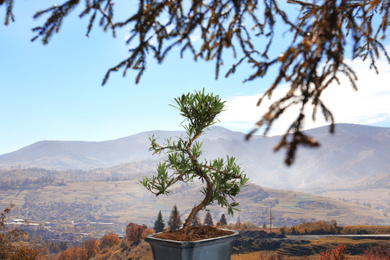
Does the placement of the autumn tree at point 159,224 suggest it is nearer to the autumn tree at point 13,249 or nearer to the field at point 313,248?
the field at point 313,248

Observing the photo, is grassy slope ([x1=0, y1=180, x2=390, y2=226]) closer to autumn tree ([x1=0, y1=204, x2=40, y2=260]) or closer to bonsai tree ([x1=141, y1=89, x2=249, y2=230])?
autumn tree ([x1=0, y1=204, x2=40, y2=260])

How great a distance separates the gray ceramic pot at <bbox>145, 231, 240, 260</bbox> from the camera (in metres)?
2.66

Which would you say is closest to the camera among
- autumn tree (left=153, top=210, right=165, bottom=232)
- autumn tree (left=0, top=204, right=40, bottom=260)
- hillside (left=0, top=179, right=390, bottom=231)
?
autumn tree (left=0, top=204, right=40, bottom=260)

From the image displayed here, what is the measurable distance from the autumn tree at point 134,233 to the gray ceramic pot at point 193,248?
1248 centimetres

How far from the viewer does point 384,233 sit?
952 cm

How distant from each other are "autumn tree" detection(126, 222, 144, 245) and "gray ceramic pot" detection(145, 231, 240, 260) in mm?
12477

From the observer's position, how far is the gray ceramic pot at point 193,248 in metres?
2.66

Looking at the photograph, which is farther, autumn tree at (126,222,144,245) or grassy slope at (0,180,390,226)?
grassy slope at (0,180,390,226)

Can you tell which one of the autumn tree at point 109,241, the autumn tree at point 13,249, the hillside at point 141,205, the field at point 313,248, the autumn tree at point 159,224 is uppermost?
the autumn tree at point 13,249

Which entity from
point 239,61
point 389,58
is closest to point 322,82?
point 239,61

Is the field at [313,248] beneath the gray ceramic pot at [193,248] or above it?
beneath

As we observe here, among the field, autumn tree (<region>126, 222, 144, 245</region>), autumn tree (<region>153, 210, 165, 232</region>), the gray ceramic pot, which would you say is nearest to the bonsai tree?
the gray ceramic pot

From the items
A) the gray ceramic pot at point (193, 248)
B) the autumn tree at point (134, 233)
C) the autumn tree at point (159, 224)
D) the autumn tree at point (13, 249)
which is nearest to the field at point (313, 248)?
the autumn tree at point (13, 249)

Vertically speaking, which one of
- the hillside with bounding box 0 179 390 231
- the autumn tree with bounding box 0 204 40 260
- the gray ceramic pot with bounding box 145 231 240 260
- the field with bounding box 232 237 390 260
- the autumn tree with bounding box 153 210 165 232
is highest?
the gray ceramic pot with bounding box 145 231 240 260
